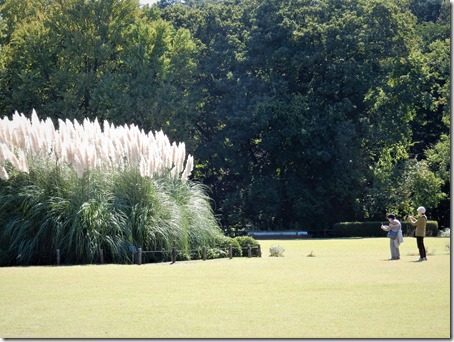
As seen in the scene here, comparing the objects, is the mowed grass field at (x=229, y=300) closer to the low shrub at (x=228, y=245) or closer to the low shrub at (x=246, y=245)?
the low shrub at (x=228, y=245)

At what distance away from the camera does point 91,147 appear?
2212cm

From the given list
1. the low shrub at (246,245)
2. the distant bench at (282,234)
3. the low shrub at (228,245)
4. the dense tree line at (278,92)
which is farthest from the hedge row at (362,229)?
the low shrub at (228,245)

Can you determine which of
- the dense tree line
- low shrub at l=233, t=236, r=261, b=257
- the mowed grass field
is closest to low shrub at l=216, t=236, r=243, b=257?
low shrub at l=233, t=236, r=261, b=257

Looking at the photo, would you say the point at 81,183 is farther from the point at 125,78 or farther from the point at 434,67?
the point at 434,67

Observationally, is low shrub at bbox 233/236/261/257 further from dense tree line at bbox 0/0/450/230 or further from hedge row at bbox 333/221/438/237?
dense tree line at bbox 0/0/450/230

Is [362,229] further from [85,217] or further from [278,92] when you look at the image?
[85,217]

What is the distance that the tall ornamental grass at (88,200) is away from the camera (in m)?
21.4

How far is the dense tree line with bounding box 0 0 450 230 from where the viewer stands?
157ft

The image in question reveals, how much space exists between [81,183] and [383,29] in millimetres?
29639

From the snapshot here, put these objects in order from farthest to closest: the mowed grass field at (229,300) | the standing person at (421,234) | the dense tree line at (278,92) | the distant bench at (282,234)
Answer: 1. the dense tree line at (278,92)
2. the distant bench at (282,234)
3. the standing person at (421,234)
4. the mowed grass field at (229,300)

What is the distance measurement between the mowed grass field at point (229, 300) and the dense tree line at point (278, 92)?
2776 cm

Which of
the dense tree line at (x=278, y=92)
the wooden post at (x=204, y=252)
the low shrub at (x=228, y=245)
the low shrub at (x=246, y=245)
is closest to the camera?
the wooden post at (x=204, y=252)

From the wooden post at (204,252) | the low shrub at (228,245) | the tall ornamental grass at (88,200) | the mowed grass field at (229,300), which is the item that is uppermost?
the tall ornamental grass at (88,200)

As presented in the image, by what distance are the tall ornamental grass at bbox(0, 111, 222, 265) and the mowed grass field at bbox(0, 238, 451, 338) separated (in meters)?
1.39
